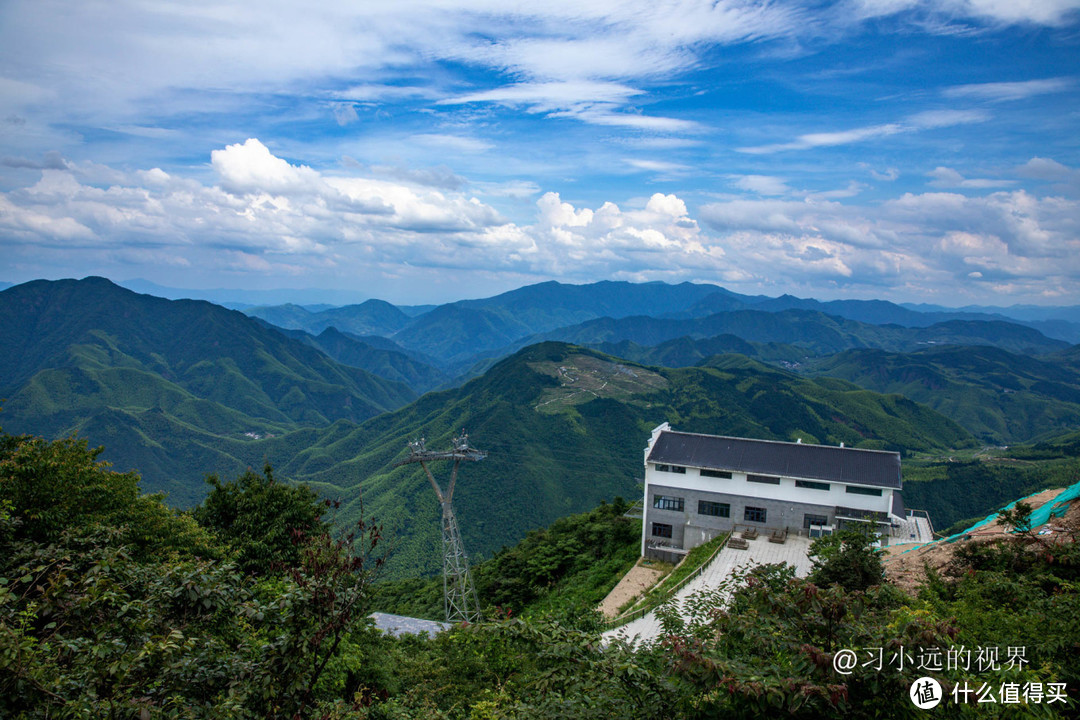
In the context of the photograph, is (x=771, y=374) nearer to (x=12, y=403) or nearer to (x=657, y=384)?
(x=657, y=384)

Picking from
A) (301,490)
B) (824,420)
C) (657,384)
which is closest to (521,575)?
(301,490)

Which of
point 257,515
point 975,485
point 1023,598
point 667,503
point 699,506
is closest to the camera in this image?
point 1023,598

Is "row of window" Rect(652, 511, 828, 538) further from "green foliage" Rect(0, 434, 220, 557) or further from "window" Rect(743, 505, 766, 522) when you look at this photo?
"green foliage" Rect(0, 434, 220, 557)

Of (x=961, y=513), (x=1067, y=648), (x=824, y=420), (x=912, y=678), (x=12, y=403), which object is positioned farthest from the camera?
(x=12, y=403)

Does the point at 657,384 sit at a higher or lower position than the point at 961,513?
Result: higher

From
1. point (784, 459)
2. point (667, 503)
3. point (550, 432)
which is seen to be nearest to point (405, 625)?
point (667, 503)

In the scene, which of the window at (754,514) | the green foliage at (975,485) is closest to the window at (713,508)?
the window at (754,514)

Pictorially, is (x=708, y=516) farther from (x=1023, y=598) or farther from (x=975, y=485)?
(x=975, y=485)
